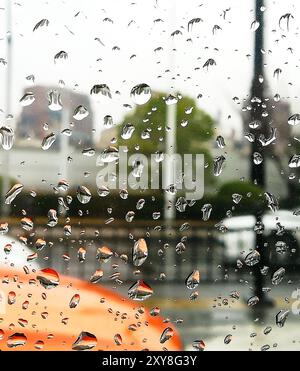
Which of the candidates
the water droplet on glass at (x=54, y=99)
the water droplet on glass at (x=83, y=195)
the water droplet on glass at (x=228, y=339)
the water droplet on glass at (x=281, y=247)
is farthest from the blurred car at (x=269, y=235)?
the water droplet on glass at (x=54, y=99)

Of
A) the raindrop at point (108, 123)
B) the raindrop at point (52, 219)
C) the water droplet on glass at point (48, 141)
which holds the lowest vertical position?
the raindrop at point (52, 219)

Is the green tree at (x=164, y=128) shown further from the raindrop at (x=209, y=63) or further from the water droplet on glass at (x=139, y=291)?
the water droplet on glass at (x=139, y=291)

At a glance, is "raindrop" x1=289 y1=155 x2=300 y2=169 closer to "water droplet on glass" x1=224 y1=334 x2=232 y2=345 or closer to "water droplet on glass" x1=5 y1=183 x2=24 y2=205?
"water droplet on glass" x1=224 y1=334 x2=232 y2=345

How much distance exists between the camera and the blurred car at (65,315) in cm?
64

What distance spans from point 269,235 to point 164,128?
24cm

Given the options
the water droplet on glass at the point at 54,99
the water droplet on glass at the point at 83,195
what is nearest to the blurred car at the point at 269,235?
the water droplet on glass at the point at 83,195

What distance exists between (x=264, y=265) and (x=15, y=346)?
1.32ft

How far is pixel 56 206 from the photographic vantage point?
0.64 metres

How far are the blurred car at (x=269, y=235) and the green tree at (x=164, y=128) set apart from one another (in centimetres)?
9

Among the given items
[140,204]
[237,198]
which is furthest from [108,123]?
[237,198]

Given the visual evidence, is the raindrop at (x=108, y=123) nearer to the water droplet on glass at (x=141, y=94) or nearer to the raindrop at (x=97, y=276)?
the water droplet on glass at (x=141, y=94)

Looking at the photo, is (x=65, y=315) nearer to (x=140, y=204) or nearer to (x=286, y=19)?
(x=140, y=204)

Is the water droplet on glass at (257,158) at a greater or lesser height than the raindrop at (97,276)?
greater

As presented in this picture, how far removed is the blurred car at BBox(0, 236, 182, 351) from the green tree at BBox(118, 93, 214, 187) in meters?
0.23
